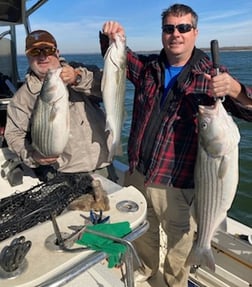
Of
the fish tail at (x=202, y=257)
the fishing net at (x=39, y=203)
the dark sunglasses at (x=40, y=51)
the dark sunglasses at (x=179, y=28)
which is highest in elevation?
the dark sunglasses at (x=179, y=28)

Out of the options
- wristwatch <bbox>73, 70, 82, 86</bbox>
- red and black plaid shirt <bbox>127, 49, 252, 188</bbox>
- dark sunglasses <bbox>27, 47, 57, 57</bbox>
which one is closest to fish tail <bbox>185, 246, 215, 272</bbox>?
red and black plaid shirt <bbox>127, 49, 252, 188</bbox>

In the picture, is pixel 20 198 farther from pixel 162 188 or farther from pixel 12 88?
pixel 12 88

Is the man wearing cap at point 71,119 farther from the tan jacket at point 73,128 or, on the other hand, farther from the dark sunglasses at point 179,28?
the dark sunglasses at point 179,28

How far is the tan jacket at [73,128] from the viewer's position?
3084mm

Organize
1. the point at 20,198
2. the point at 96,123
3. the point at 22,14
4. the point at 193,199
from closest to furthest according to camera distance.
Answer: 1. the point at 20,198
2. the point at 193,199
3. the point at 96,123
4. the point at 22,14

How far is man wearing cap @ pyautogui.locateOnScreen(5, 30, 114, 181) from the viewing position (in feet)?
9.75

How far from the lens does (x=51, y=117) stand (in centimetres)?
268

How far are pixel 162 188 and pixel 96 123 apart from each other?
0.81m

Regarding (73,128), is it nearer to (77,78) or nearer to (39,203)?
(77,78)

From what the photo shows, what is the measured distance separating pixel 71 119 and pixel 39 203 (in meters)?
0.97

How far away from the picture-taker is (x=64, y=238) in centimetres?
192

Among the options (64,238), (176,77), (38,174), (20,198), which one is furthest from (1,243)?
(176,77)

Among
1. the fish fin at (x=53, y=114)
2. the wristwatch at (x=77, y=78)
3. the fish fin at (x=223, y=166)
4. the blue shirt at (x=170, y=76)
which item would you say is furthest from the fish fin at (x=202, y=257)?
the wristwatch at (x=77, y=78)

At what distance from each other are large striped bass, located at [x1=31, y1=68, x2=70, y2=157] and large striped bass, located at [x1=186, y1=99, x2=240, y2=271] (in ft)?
3.24
